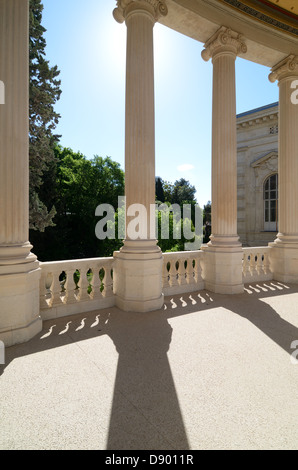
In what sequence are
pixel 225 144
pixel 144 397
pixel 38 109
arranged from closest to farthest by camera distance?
1. pixel 144 397
2. pixel 225 144
3. pixel 38 109

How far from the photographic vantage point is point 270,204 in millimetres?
37188

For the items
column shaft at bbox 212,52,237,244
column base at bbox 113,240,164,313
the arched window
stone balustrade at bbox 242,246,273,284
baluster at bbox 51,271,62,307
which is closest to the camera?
baluster at bbox 51,271,62,307

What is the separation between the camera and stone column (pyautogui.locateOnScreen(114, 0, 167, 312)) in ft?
33.9

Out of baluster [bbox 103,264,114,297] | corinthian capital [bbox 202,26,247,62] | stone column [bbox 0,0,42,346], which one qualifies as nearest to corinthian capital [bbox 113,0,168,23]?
corinthian capital [bbox 202,26,247,62]

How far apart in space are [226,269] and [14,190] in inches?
416

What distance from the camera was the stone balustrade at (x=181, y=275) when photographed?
12.6 metres

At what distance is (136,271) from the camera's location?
10195 mm

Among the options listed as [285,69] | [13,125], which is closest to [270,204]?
[285,69]

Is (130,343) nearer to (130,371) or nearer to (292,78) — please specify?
(130,371)

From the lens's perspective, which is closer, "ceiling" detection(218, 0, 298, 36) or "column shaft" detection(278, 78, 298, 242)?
"ceiling" detection(218, 0, 298, 36)

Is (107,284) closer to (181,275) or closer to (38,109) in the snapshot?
(181,275)

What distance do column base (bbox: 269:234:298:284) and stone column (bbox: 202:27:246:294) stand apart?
441 cm

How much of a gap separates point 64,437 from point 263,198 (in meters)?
39.9

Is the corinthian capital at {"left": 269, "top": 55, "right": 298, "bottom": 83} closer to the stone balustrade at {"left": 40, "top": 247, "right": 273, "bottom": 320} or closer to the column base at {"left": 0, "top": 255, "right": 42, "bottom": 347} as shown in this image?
the stone balustrade at {"left": 40, "top": 247, "right": 273, "bottom": 320}
